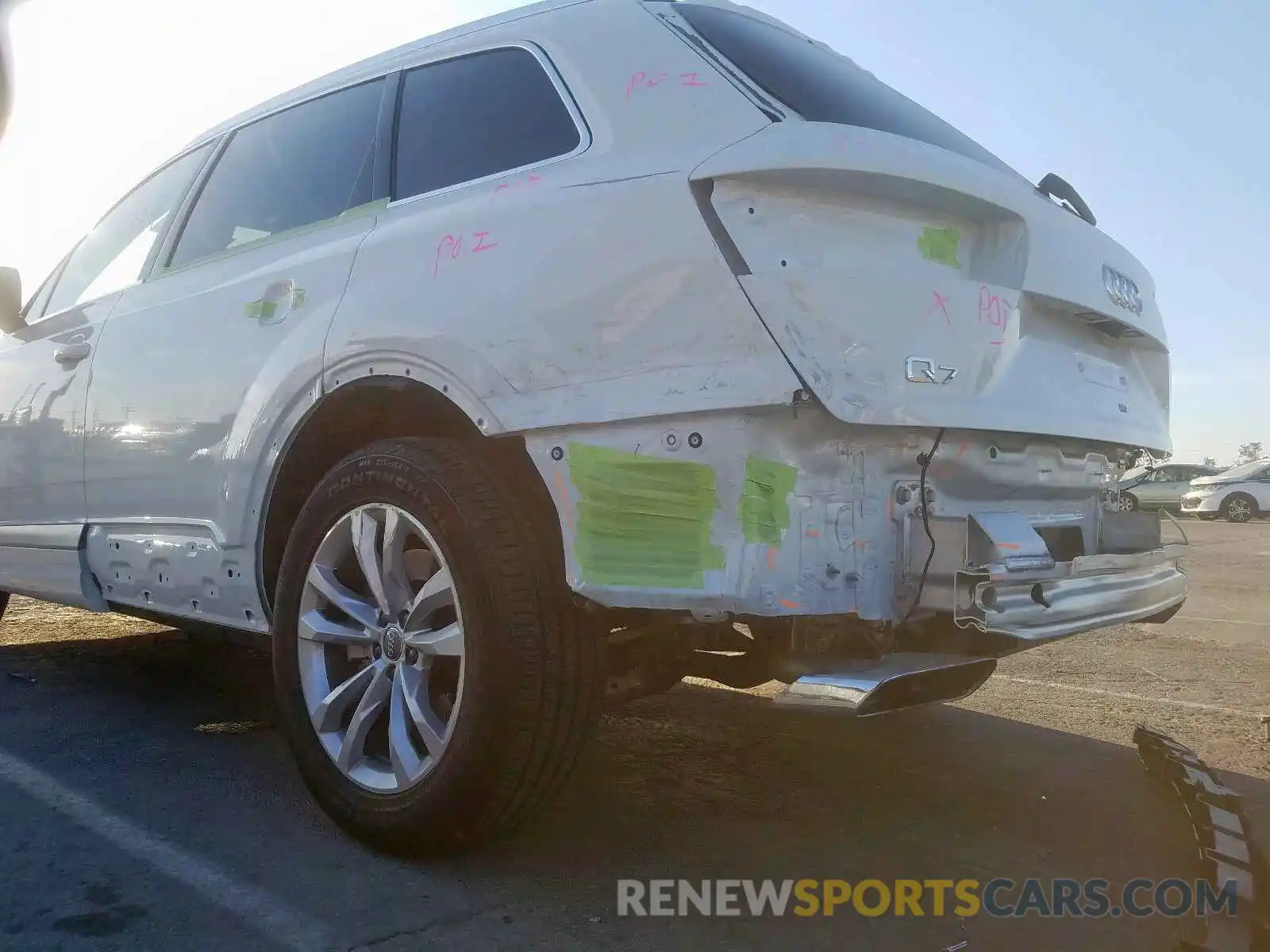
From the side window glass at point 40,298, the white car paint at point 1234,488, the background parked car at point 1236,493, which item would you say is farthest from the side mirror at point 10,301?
the white car paint at point 1234,488

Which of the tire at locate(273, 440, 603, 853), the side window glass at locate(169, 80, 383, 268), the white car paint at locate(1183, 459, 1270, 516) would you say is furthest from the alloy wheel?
the white car paint at locate(1183, 459, 1270, 516)

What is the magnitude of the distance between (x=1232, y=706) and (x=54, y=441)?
4.76 meters

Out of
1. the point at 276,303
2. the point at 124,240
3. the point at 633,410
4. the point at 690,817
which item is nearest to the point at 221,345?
the point at 276,303

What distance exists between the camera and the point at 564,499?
218cm

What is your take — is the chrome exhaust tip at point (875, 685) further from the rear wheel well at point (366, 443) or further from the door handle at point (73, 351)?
the door handle at point (73, 351)

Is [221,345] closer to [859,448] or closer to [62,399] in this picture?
[62,399]

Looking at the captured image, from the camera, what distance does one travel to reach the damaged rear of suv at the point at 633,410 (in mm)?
2002

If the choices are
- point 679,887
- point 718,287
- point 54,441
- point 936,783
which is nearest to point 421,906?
point 679,887

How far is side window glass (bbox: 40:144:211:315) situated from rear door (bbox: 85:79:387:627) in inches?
7.8

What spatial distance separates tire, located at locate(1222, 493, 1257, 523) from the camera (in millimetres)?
24094

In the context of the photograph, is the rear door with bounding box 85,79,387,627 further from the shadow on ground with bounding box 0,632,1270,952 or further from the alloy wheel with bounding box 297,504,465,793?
the shadow on ground with bounding box 0,632,1270,952

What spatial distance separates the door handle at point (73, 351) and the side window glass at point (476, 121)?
1629mm

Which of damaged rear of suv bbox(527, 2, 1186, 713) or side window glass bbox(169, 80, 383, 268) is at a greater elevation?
side window glass bbox(169, 80, 383, 268)

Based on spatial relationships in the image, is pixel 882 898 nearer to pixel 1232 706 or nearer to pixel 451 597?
pixel 451 597
